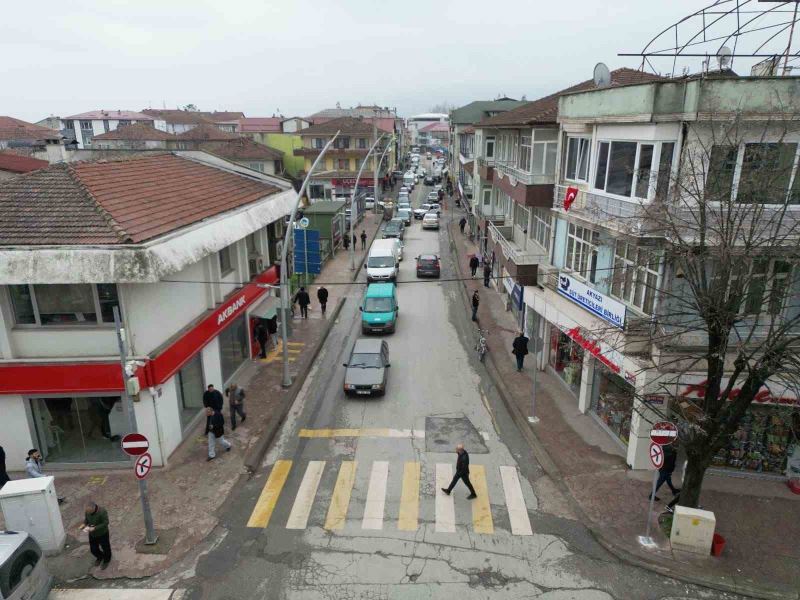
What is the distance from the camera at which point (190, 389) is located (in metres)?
15.6

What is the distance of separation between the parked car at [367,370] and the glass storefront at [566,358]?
19.6ft

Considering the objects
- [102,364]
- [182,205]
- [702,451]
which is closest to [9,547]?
[102,364]

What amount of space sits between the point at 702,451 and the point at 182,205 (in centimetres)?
1416

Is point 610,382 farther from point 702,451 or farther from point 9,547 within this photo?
point 9,547

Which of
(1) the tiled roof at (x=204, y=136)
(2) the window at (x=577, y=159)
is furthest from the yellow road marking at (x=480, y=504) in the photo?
(1) the tiled roof at (x=204, y=136)

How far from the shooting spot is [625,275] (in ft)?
44.4

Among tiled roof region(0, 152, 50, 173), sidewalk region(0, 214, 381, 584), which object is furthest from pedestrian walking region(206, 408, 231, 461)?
tiled roof region(0, 152, 50, 173)

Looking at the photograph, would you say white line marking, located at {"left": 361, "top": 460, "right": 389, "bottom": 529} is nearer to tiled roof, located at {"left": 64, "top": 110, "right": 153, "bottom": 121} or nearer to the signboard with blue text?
the signboard with blue text

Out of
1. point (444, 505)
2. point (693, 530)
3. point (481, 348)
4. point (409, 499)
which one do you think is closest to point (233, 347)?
point (481, 348)

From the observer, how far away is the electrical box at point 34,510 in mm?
10227

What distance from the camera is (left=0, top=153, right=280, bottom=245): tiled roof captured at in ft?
38.5

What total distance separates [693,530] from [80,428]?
1390 cm

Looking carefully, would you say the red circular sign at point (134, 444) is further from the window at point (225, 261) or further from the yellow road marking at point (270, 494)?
the window at point (225, 261)

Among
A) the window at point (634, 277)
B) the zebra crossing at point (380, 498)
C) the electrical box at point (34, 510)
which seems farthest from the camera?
the window at point (634, 277)
